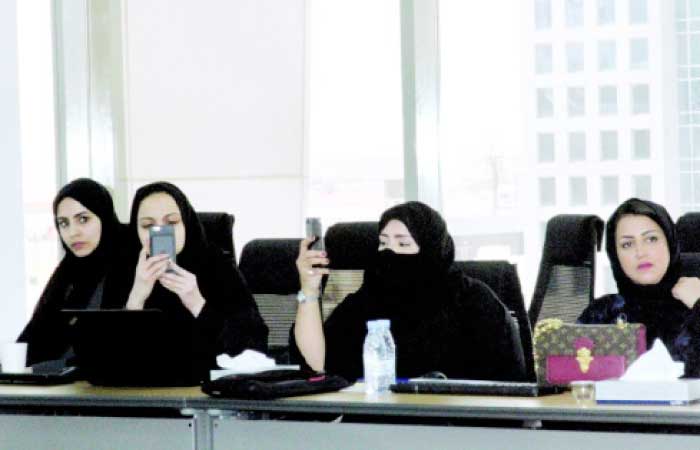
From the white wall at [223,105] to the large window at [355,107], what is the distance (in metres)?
0.08

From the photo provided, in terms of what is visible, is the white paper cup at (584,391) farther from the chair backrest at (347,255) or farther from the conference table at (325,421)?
the chair backrest at (347,255)

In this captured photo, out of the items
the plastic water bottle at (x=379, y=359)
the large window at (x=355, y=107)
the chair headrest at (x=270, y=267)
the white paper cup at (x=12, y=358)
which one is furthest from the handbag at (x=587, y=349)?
the large window at (x=355, y=107)

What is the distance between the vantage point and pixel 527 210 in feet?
16.2

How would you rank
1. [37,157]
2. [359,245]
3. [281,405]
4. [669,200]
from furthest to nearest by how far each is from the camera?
[37,157]
[669,200]
[359,245]
[281,405]

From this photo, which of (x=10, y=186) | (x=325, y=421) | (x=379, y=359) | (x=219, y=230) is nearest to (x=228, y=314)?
(x=219, y=230)

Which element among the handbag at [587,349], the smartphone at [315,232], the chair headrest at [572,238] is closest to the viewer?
the handbag at [587,349]

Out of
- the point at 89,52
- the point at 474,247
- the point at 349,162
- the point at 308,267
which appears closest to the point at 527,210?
the point at 474,247

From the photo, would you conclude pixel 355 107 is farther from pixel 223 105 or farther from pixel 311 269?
pixel 311 269

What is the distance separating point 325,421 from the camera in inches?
116

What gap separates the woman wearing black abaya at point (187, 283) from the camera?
3605 millimetres

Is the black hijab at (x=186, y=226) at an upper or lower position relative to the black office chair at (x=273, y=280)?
upper

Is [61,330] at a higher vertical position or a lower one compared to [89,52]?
lower

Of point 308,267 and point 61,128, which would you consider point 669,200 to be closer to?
point 308,267

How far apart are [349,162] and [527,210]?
2.52ft
